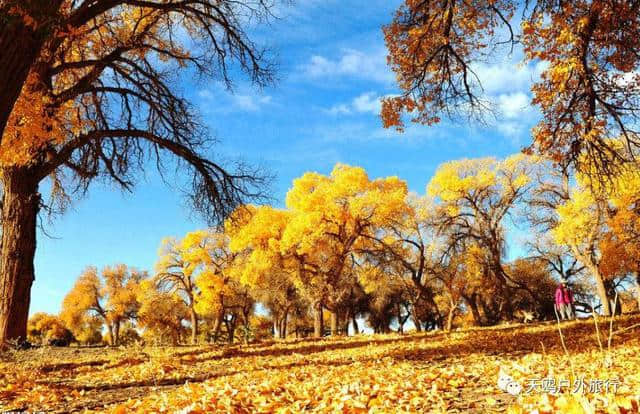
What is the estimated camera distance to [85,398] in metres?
6.21

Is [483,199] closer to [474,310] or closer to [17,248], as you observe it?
[474,310]

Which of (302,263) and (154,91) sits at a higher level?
(154,91)

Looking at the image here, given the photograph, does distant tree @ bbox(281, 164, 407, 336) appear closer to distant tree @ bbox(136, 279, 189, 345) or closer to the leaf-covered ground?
the leaf-covered ground

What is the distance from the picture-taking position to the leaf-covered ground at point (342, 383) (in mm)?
3748

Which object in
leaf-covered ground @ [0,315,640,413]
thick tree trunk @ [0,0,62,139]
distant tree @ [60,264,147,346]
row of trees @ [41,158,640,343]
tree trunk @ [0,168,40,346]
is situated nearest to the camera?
leaf-covered ground @ [0,315,640,413]

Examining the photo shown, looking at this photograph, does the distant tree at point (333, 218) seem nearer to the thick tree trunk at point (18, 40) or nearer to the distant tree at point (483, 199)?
the distant tree at point (483, 199)

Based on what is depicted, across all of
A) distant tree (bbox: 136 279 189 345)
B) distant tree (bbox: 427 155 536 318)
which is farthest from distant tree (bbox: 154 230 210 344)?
distant tree (bbox: 427 155 536 318)

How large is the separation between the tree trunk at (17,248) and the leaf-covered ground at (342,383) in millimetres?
964

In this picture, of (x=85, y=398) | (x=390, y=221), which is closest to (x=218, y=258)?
(x=390, y=221)

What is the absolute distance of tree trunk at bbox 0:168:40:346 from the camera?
1019 centimetres

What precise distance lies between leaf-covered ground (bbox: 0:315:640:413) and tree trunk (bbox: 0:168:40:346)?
964mm

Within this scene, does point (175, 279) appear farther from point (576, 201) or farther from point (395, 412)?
point (395, 412)

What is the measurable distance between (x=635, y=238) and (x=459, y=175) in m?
9.11

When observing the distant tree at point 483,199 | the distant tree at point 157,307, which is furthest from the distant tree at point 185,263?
the distant tree at point 483,199
